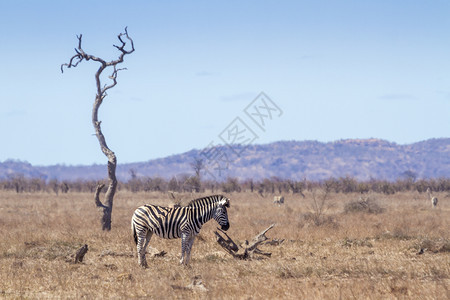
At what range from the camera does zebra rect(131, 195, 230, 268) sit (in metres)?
15.1

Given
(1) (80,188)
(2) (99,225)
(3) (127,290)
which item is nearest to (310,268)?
(3) (127,290)

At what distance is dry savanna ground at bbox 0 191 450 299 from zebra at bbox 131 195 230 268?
63 cm

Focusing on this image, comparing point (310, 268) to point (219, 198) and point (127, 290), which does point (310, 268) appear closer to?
point (219, 198)

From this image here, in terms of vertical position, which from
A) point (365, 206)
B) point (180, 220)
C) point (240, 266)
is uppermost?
point (180, 220)

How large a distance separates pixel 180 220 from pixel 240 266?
189cm

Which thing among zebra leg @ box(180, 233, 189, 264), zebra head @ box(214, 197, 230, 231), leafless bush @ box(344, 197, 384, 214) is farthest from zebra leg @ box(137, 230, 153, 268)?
leafless bush @ box(344, 197, 384, 214)

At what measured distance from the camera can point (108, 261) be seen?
16062mm

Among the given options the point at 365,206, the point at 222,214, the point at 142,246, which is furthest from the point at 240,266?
the point at 365,206

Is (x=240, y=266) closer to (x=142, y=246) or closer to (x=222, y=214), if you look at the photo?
(x=222, y=214)

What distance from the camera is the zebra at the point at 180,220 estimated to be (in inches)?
596

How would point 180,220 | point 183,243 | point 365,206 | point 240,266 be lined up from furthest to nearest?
point 365,206 < point 180,220 < point 183,243 < point 240,266

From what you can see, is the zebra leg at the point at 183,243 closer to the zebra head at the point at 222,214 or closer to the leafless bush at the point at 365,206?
the zebra head at the point at 222,214

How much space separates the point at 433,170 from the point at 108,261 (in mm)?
191869

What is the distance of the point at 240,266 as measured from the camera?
14.4 m
